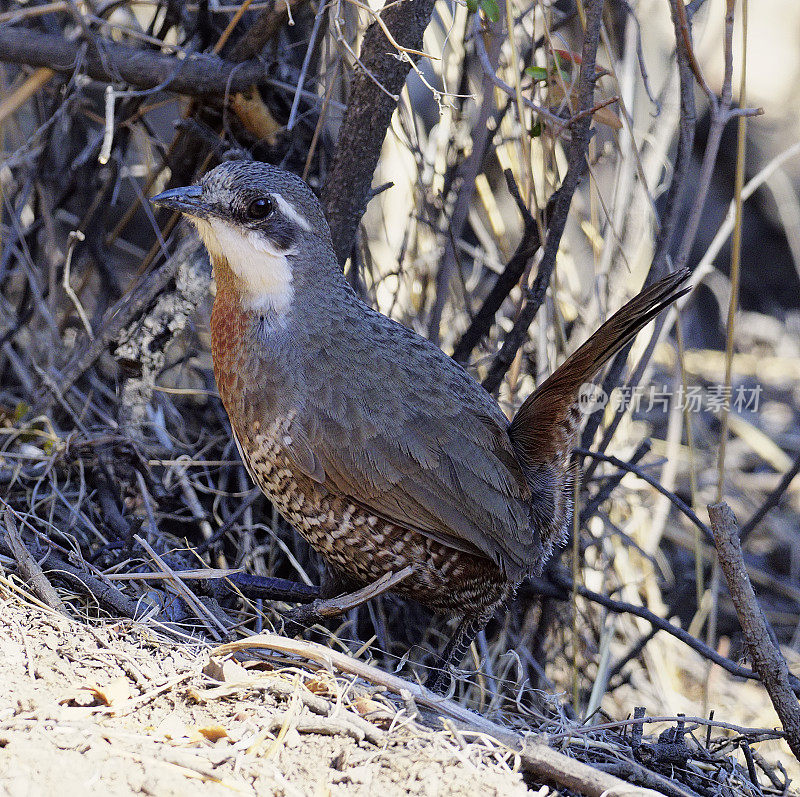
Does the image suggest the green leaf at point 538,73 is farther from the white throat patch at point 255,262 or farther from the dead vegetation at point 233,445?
the white throat patch at point 255,262

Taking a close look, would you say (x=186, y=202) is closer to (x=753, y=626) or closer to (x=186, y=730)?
(x=186, y=730)

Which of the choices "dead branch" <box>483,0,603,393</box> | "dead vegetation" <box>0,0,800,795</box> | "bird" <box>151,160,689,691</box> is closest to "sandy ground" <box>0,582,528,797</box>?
"dead vegetation" <box>0,0,800,795</box>

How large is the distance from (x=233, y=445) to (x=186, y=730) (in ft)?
5.12

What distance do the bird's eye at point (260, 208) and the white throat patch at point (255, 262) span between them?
0.16 feet

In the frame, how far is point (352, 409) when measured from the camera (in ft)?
8.14

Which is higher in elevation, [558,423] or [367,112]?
[367,112]

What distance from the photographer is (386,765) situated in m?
1.84

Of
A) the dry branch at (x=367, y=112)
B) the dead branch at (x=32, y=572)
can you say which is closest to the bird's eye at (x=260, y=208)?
the dry branch at (x=367, y=112)

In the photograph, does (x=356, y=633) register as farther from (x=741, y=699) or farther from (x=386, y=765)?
(x=741, y=699)

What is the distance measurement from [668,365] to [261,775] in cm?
391

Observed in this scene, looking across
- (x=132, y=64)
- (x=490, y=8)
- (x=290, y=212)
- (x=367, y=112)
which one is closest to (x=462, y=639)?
(x=290, y=212)

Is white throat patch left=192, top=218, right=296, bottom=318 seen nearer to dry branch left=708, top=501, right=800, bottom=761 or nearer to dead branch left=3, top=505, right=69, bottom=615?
dead branch left=3, top=505, right=69, bottom=615

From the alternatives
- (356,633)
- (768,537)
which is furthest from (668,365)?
(356,633)

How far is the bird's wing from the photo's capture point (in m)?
2.45
